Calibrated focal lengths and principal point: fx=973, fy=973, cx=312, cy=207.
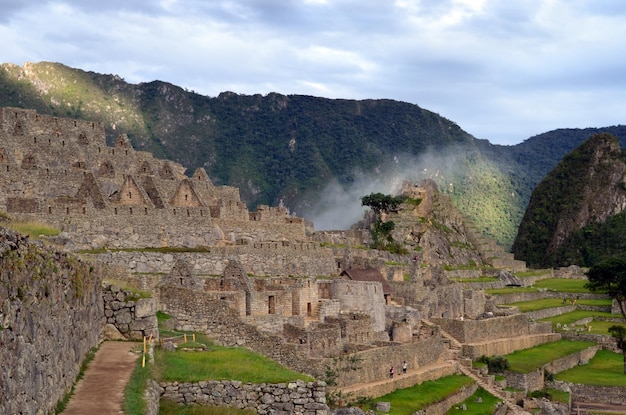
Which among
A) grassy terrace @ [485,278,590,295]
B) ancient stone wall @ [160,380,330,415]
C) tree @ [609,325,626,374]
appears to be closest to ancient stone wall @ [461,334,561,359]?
tree @ [609,325,626,374]

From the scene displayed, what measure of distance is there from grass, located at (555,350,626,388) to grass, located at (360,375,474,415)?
39.1ft

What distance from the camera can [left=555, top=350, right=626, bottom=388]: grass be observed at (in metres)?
51.2

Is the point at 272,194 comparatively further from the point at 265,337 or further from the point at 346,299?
the point at 265,337

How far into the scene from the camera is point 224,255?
3881 centimetres

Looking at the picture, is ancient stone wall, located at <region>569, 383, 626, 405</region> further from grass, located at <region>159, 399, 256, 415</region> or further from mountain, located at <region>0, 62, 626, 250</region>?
mountain, located at <region>0, 62, 626, 250</region>

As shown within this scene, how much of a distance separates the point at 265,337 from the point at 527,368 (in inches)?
1030

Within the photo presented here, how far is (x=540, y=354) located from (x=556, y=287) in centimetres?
3057

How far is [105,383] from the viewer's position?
1533 cm

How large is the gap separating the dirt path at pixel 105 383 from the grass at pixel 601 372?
124 ft

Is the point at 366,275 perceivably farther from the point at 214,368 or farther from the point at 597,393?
the point at 214,368

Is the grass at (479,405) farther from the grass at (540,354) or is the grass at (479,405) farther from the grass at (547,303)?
the grass at (547,303)

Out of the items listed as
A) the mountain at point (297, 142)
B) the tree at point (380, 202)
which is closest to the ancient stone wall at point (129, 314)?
the tree at point (380, 202)

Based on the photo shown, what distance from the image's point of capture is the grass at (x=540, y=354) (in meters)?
49.3

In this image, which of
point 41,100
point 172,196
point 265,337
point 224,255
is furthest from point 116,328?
point 41,100
